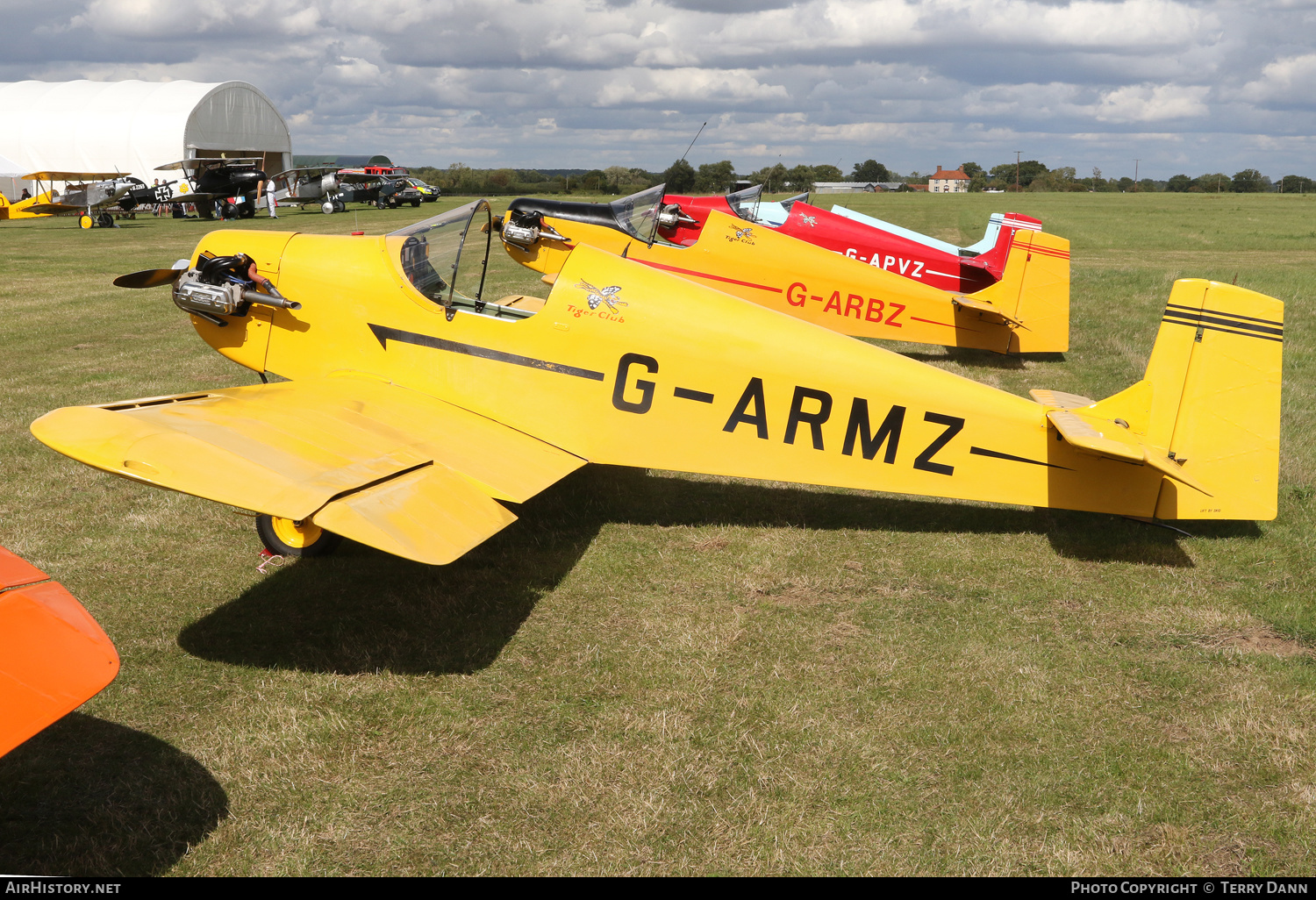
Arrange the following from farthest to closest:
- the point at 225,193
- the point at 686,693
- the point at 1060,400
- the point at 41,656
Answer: the point at 225,193
the point at 1060,400
the point at 686,693
the point at 41,656

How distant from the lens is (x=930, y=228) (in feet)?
109

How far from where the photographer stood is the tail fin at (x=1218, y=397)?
16.5ft

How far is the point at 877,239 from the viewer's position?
1206 centimetres

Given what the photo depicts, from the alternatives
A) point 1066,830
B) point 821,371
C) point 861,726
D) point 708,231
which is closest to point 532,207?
point 708,231

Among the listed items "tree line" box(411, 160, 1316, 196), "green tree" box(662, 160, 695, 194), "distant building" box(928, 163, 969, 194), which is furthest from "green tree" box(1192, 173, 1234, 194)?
"green tree" box(662, 160, 695, 194)

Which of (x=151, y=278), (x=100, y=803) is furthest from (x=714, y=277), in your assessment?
(x=100, y=803)

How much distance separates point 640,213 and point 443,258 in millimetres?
5088

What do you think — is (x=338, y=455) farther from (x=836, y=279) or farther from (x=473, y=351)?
(x=836, y=279)

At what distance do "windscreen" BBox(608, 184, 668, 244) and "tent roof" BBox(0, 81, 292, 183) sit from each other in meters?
39.9

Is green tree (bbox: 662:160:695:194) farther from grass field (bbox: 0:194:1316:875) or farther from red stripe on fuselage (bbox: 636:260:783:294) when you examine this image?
grass field (bbox: 0:194:1316:875)

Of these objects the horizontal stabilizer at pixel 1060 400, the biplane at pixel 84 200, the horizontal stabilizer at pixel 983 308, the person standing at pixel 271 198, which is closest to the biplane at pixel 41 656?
the horizontal stabilizer at pixel 1060 400

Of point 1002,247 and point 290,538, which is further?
point 1002,247

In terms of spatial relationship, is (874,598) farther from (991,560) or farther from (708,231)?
(708,231)

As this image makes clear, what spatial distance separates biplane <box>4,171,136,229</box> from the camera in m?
30.4
